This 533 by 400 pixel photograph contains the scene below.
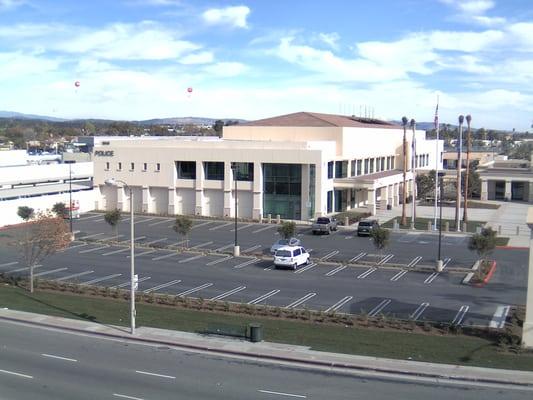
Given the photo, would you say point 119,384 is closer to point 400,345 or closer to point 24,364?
point 24,364

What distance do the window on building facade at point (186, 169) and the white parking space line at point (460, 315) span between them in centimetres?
4354

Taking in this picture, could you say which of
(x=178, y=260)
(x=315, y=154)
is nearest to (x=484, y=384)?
(x=178, y=260)

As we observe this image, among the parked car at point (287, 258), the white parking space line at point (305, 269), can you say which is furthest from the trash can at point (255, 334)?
the parked car at point (287, 258)

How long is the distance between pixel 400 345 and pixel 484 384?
441cm

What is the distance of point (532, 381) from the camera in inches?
768

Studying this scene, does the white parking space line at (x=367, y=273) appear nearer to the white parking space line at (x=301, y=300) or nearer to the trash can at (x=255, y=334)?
the white parking space line at (x=301, y=300)

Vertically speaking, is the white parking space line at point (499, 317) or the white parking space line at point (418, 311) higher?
the white parking space line at point (499, 317)

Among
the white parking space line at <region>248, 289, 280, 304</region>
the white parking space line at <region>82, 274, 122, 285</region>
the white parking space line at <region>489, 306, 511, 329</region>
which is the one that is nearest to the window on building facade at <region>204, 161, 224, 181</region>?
the white parking space line at <region>82, 274, 122, 285</region>

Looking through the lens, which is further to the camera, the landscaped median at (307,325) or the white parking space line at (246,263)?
the white parking space line at (246,263)

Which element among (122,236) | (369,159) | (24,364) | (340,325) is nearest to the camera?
(24,364)

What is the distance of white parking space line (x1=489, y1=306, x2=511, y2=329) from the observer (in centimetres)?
2719

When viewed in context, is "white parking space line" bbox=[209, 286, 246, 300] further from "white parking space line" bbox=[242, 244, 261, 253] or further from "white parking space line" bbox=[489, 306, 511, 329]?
"white parking space line" bbox=[489, 306, 511, 329]

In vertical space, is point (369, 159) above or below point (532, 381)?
above

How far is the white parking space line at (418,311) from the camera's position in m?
28.9
